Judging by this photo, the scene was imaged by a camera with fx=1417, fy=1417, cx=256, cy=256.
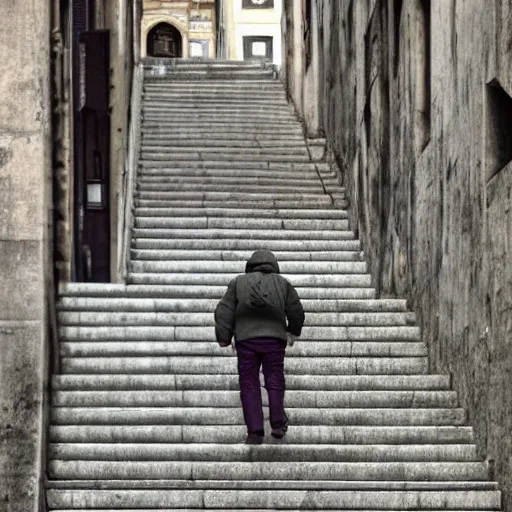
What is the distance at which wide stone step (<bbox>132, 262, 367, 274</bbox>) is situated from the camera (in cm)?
1355

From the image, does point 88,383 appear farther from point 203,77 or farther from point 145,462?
point 203,77

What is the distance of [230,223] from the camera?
49.5 feet

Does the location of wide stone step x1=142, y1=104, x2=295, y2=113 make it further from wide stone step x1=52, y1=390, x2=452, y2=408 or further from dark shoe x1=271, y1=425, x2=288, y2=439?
dark shoe x1=271, y1=425, x2=288, y2=439

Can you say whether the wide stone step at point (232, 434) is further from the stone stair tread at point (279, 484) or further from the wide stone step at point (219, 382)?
the wide stone step at point (219, 382)

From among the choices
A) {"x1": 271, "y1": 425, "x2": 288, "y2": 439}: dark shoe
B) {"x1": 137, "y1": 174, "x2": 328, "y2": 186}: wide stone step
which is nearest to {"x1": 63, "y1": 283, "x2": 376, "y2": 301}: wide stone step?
{"x1": 271, "y1": 425, "x2": 288, "y2": 439}: dark shoe

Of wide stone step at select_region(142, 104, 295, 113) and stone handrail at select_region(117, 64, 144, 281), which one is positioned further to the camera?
wide stone step at select_region(142, 104, 295, 113)

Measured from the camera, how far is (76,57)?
17766 millimetres

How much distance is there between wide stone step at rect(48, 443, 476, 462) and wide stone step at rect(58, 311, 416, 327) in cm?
224

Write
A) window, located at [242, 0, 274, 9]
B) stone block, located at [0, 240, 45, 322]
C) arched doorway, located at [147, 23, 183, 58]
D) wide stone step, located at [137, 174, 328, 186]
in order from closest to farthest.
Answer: stone block, located at [0, 240, 45, 322], wide stone step, located at [137, 174, 328, 186], window, located at [242, 0, 274, 9], arched doorway, located at [147, 23, 183, 58]

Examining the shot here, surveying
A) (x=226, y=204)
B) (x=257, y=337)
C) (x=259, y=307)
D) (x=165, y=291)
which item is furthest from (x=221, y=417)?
(x=226, y=204)

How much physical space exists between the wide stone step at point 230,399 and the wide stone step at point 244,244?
3.83m

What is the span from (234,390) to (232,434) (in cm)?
74

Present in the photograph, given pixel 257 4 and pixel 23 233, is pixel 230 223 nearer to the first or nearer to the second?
pixel 23 233

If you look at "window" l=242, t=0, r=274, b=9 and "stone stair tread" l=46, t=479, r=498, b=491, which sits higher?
"window" l=242, t=0, r=274, b=9
